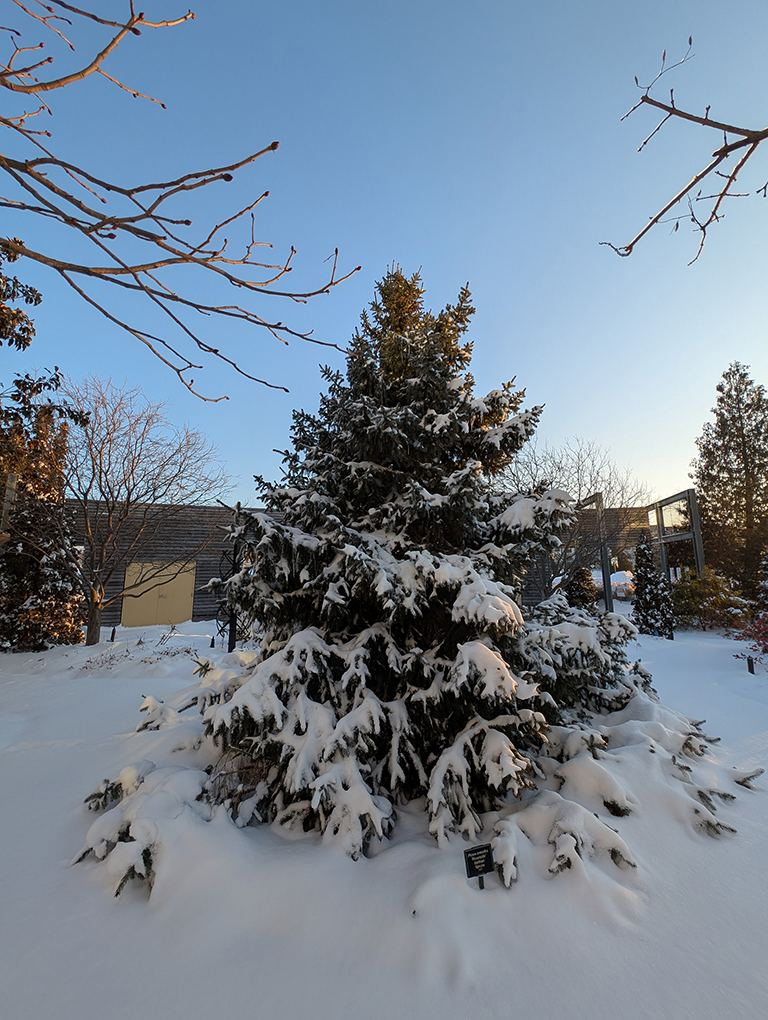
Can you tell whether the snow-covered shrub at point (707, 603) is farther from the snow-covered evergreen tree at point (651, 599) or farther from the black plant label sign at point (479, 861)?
the black plant label sign at point (479, 861)

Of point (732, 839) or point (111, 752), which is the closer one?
point (732, 839)

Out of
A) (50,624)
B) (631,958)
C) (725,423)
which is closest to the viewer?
(631,958)

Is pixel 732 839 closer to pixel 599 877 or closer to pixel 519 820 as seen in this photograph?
pixel 599 877

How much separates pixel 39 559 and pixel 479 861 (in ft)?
35.9

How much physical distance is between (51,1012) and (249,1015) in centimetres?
87

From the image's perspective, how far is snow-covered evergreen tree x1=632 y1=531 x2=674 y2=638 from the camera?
14.0 metres

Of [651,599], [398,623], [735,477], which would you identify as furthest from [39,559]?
[735,477]

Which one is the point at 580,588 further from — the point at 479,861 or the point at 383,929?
the point at 383,929

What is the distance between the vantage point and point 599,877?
2.64 metres

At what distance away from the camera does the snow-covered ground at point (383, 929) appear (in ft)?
6.77

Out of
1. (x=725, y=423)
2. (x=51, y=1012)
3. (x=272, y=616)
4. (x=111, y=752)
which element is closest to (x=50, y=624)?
A: (x=111, y=752)

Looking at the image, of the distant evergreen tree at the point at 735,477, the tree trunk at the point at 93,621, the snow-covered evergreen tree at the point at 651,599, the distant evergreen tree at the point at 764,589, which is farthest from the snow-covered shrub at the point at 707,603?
the tree trunk at the point at 93,621

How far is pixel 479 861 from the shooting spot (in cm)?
251

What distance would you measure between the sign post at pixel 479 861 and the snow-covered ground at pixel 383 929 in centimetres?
15
